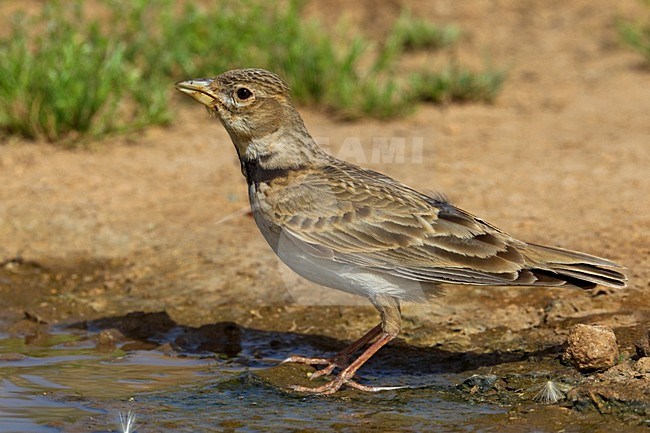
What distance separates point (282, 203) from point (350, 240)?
0.41m

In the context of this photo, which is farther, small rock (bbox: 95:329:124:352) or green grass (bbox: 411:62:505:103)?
green grass (bbox: 411:62:505:103)

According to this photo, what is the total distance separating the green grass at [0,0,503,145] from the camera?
9.27m

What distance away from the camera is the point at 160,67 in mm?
10391

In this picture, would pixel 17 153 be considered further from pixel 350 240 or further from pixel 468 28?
pixel 468 28

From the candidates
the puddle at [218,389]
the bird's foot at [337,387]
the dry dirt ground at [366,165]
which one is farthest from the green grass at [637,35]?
the bird's foot at [337,387]

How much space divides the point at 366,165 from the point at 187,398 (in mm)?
4013

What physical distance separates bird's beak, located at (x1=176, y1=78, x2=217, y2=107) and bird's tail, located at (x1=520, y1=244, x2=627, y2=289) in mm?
1878

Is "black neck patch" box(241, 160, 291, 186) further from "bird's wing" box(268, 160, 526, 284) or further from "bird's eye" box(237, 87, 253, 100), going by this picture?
"bird's eye" box(237, 87, 253, 100)

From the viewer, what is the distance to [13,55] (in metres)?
9.48

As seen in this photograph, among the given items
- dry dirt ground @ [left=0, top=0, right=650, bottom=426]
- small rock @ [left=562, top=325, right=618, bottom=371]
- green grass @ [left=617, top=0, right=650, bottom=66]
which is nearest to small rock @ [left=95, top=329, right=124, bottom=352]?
dry dirt ground @ [left=0, top=0, right=650, bottom=426]

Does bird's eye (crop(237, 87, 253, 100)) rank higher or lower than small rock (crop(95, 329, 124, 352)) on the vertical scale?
higher

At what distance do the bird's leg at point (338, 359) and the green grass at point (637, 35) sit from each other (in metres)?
6.46

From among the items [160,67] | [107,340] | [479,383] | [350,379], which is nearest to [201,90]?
[107,340]

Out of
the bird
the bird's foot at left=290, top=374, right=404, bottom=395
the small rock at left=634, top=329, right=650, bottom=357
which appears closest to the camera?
the small rock at left=634, top=329, right=650, bottom=357
